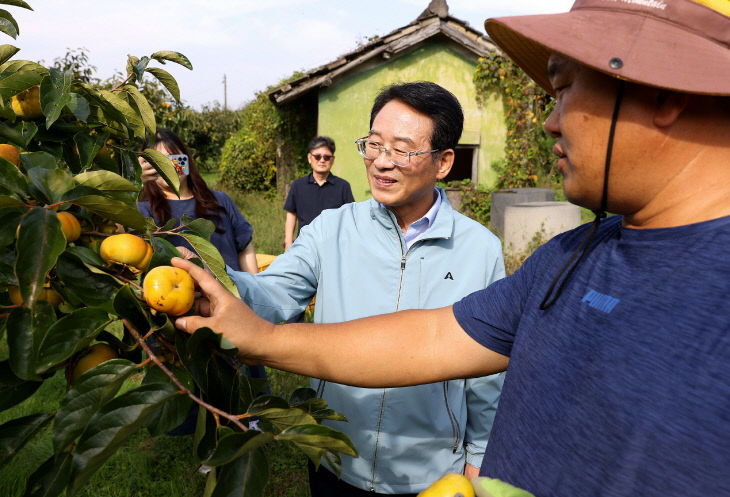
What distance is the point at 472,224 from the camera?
2.00 meters

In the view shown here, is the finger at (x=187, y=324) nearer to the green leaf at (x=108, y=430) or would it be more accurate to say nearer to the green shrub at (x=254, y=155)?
the green leaf at (x=108, y=430)

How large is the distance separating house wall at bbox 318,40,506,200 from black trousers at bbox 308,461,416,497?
8447mm

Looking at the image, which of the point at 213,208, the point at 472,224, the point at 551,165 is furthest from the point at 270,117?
the point at 472,224

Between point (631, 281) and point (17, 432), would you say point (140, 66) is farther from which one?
point (631, 281)

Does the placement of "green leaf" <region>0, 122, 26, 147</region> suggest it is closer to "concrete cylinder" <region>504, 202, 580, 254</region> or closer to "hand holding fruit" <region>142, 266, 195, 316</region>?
"hand holding fruit" <region>142, 266, 195, 316</region>

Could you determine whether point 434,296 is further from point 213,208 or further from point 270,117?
point 270,117

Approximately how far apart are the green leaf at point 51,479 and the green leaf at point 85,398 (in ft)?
0.19

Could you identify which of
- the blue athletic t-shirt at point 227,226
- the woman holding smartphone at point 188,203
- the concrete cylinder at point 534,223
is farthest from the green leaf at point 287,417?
the concrete cylinder at point 534,223

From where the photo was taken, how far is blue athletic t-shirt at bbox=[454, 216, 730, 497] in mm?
773

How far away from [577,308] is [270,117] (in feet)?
40.4

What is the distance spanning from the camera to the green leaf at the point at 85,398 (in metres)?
0.76

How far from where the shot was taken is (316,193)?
5.40 meters

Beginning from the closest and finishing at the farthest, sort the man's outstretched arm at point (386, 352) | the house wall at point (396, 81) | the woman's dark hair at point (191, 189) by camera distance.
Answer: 1. the man's outstretched arm at point (386, 352)
2. the woman's dark hair at point (191, 189)
3. the house wall at point (396, 81)

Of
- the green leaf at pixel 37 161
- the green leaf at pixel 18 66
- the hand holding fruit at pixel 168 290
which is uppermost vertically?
the green leaf at pixel 18 66
